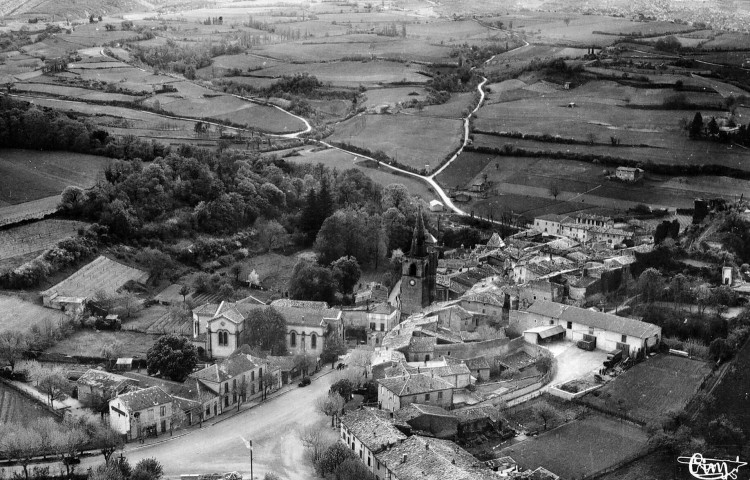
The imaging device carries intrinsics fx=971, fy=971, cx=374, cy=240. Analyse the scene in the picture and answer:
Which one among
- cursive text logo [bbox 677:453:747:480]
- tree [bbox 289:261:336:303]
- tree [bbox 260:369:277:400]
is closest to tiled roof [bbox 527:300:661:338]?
tree [bbox 289:261:336:303]

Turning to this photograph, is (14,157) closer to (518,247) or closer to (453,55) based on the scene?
(518,247)

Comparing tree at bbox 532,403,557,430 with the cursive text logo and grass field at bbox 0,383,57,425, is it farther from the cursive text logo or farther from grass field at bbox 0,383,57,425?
grass field at bbox 0,383,57,425

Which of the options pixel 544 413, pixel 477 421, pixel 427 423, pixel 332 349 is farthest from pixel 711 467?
pixel 332 349

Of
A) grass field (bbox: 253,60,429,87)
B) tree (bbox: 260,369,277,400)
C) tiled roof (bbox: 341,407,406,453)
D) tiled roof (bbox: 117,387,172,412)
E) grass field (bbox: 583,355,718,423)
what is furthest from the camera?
grass field (bbox: 253,60,429,87)

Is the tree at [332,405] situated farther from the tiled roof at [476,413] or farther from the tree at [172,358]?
the tree at [172,358]

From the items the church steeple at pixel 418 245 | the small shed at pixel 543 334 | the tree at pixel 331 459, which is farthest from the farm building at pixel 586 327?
the tree at pixel 331 459

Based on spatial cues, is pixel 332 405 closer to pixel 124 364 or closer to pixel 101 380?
pixel 101 380
